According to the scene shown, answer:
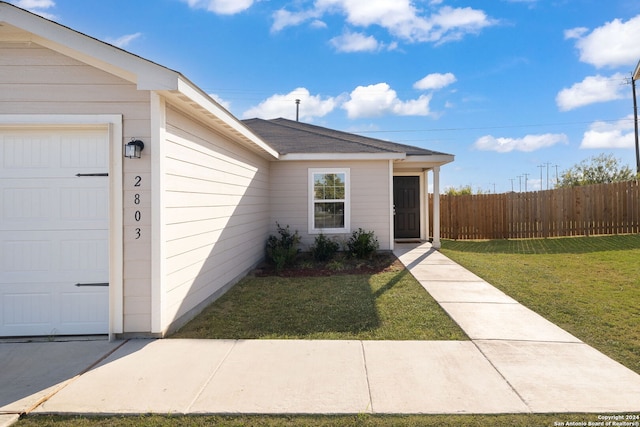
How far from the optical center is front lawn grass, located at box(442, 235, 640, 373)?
146 inches

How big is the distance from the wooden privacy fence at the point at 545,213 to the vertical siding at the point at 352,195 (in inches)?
187

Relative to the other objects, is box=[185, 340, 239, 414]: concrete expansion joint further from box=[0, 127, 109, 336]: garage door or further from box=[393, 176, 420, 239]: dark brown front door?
box=[393, 176, 420, 239]: dark brown front door

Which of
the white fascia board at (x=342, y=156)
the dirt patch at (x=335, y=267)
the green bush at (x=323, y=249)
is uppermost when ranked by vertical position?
the white fascia board at (x=342, y=156)

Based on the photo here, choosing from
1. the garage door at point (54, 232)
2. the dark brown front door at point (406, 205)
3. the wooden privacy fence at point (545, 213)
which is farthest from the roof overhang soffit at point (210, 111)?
the wooden privacy fence at point (545, 213)

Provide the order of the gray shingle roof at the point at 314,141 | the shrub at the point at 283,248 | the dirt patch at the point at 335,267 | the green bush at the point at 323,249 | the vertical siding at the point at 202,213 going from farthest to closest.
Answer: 1. the gray shingle roof at the point at 314,141
2. the green bush at the point at 323,249
3. the shrub at the point at 283,248
4. the dirt patch at the point at 335,267
5. the vertical siding at the point at 202,213

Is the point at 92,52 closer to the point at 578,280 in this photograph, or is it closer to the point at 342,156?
the point at 342,156

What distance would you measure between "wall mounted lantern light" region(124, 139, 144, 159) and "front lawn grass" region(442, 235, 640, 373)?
500cm

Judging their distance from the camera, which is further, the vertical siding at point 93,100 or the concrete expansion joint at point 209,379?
the vertical siding at point 93,100

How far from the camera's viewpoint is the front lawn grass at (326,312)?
12.3 ft

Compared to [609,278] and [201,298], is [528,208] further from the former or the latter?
[201,298]

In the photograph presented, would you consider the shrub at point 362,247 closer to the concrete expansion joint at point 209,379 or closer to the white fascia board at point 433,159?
the white fascia board at point 433,159

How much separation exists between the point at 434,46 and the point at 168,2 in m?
10.4

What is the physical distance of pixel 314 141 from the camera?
9359mm

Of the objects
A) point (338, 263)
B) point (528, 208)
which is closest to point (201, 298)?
point (338, 263)
